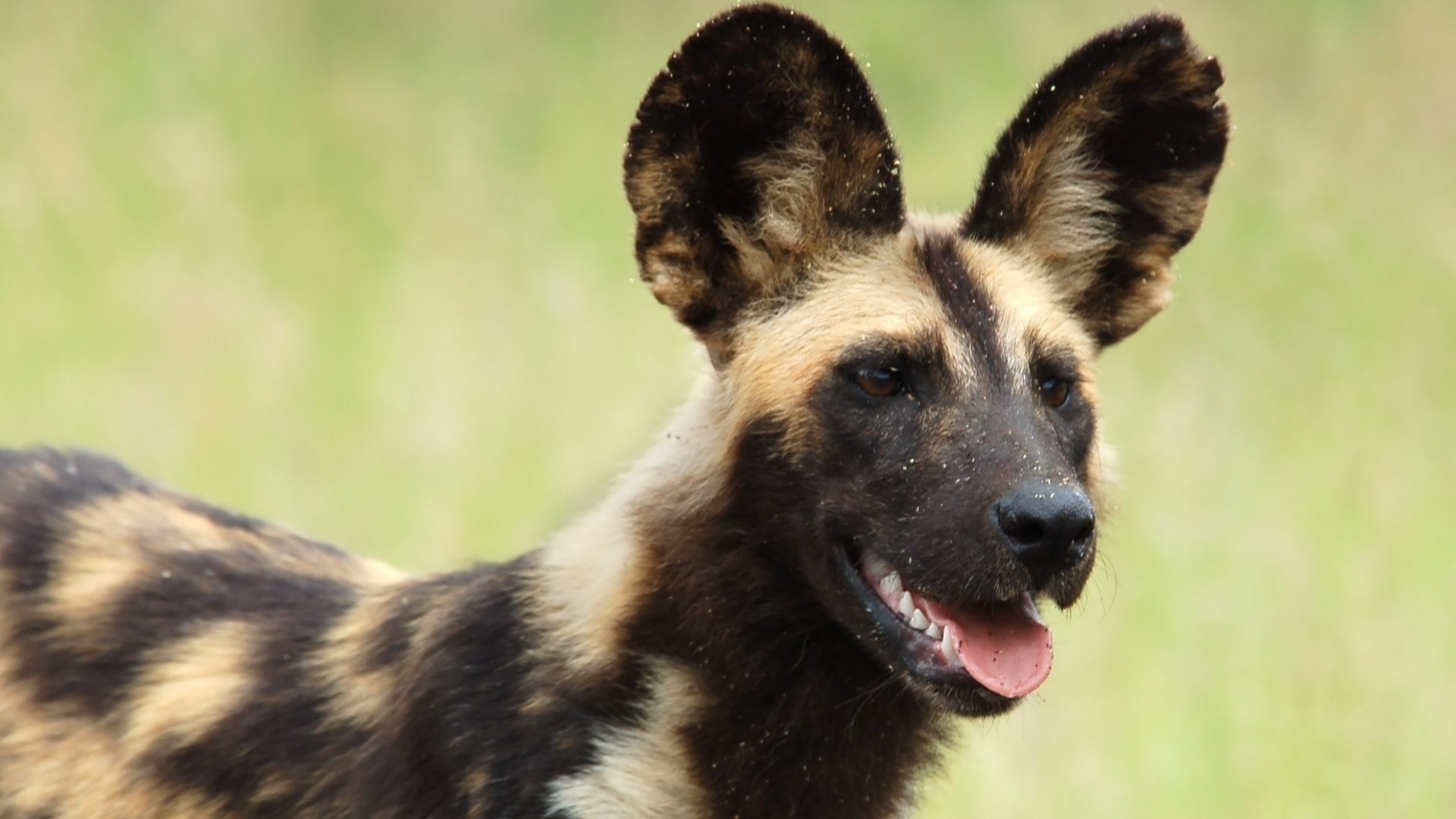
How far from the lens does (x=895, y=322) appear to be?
362 cm

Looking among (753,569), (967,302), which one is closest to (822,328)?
(967,302)

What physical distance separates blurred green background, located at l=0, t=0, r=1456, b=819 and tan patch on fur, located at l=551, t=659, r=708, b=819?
0.59 meters

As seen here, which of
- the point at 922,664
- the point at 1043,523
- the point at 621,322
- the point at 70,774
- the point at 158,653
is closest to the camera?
the point at 1043,523

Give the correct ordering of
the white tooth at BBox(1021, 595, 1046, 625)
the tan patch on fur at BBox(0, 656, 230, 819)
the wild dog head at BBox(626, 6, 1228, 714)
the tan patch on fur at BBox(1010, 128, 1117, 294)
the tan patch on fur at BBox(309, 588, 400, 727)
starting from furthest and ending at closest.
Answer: the tan patch on fur at BBox(1010, 128, 1117, 294) → the tan patch on fur at BBox(0, 656, 230, 819) → the tan patch on fur at BBox(309, 588, 400, 727) → the white tooth at BBox(1021, 595, 1046, 625) → the wild dog head at BBox(626, 6, 1228, 714)

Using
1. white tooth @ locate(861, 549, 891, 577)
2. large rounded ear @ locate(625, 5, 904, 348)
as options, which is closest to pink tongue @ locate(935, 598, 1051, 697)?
white tooth @ locate(861, 549, 891, 577)

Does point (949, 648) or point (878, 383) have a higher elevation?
point (878, 383)

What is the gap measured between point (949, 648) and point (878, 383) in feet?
1.61

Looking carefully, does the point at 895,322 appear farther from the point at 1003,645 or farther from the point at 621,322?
the point at 621,322

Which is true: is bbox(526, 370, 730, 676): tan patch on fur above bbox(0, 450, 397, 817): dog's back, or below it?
below

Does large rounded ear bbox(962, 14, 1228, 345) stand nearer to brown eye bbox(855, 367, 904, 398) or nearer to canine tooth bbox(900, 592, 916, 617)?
brown eye bbox(855, 367, 904, 398)

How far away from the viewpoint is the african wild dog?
346 centimetres

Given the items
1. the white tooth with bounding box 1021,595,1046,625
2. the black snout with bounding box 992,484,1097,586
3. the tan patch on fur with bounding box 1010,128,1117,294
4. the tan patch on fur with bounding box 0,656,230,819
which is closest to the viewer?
the black snout with bounding box 992,484,1097,586

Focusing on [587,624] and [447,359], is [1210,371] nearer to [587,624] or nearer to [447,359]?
[447,359]

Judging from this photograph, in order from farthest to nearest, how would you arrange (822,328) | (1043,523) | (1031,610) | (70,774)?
(70,774)
(822,328)
(1031,610)
(1043,523)
